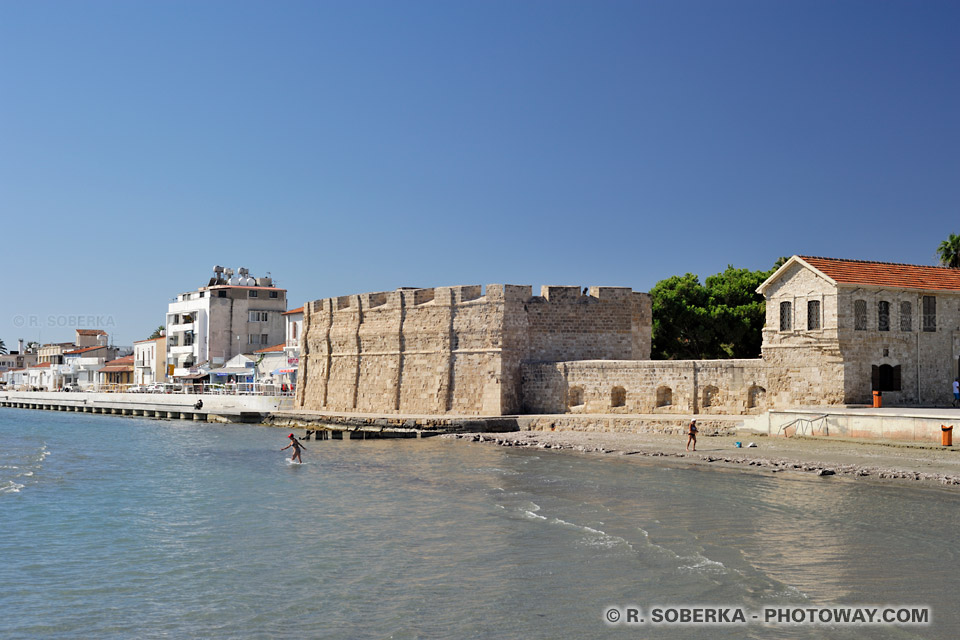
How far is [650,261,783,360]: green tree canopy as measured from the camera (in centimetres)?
4122

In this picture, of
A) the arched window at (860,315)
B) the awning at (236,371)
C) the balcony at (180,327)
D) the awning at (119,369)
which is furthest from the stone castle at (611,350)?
the awning at (119,369)

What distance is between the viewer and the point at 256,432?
35812 mm

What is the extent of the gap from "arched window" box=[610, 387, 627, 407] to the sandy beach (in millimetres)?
2395

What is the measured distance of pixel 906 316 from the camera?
81.2ft

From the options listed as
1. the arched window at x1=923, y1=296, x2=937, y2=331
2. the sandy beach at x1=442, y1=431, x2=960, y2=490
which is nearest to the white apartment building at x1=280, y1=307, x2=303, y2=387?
the sandy beach at x1=442, y1=431, x2=960, y2=490

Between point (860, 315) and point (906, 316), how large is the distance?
165 cm

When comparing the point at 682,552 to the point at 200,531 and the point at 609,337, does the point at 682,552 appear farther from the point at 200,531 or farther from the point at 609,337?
the point at 609,337

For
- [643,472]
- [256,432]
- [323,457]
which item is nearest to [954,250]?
[643,472]

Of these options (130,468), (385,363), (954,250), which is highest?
(954,250)

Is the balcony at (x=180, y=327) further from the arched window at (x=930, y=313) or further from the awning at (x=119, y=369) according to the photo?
the arched window at (x=930, y=313)

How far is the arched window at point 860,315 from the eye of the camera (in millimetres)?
24172

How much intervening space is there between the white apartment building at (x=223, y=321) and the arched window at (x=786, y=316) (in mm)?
43286

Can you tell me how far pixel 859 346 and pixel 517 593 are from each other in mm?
17367

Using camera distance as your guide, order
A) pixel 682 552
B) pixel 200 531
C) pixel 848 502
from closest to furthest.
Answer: pixel 682 552, pixel 200 531, pixel 848 502
